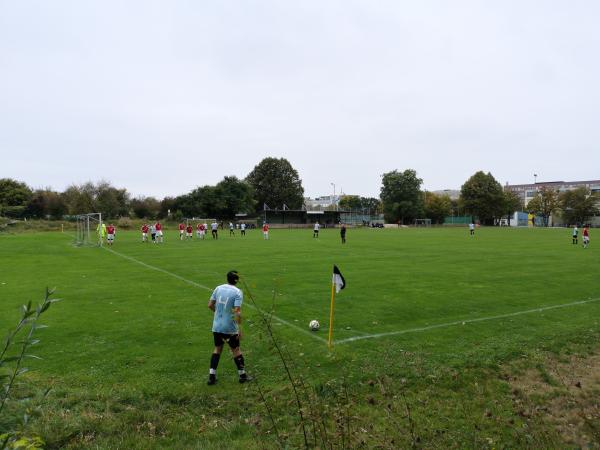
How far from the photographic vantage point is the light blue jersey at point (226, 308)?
274 inches

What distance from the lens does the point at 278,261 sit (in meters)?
23.0

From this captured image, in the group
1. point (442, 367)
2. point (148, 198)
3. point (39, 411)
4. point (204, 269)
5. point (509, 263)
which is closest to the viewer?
point (39, 411)

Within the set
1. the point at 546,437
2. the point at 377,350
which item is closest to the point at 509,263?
the point at 377,350

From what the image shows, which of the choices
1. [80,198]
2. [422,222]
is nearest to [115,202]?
[80,198]

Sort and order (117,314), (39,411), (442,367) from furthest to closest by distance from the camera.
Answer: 1. (117,314)
2. (442,367)
3. (39,411)

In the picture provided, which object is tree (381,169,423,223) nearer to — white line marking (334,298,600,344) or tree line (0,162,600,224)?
tree line (0,162,600,224)

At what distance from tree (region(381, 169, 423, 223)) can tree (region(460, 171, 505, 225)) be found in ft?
37.2

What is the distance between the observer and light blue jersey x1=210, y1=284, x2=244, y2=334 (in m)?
6.97

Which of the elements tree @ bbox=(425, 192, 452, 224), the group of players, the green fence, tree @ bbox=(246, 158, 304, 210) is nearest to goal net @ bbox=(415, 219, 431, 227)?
tree @ bbox=(425, 192, 452, 224)

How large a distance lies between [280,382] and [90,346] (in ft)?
13.6

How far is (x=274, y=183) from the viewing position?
105812 millimetres

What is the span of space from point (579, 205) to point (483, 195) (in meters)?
22.4

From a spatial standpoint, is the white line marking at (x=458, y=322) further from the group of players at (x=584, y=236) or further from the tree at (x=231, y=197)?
the tree at (x=231, y=197)

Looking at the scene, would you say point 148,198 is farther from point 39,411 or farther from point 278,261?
point 39,411
